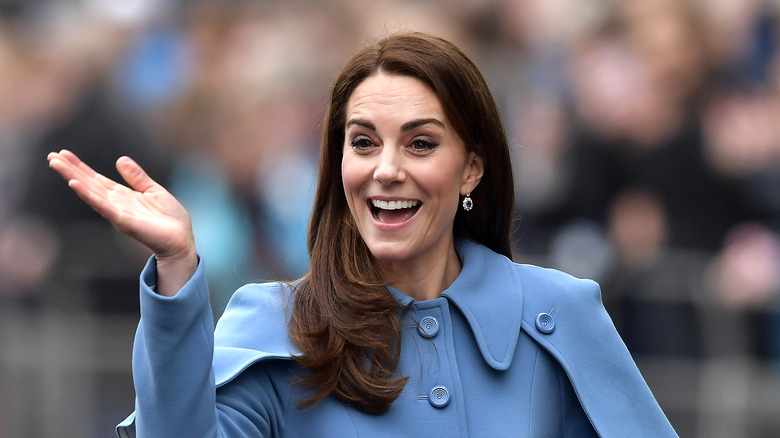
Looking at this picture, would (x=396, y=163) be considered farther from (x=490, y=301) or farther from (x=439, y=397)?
(x=439, y=397)

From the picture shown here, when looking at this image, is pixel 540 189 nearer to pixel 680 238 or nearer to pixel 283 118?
pixel 680 238

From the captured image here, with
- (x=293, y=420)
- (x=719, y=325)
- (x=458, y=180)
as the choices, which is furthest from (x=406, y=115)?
(x=719, y=325)

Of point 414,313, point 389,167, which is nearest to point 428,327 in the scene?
point 414,313

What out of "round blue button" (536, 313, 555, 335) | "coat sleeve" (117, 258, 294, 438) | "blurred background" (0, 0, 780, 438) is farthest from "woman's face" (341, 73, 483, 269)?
"blurred background" (0, 0, 780, 438)

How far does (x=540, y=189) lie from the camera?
823 cm

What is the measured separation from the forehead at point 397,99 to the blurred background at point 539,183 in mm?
3553

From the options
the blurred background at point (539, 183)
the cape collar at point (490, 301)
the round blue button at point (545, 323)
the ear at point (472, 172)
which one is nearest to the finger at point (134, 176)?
the cape collar at point (490, 301)

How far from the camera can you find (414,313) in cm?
396

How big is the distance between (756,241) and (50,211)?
3.99m

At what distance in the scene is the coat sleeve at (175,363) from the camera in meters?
3.34

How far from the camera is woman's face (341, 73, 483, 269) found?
153 inches

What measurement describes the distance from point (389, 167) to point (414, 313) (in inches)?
16.4

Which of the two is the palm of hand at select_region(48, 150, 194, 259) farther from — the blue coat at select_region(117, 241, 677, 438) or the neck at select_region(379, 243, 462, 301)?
the neck at select_region(379, 243, 462, 301)

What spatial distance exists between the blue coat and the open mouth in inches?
8.5
